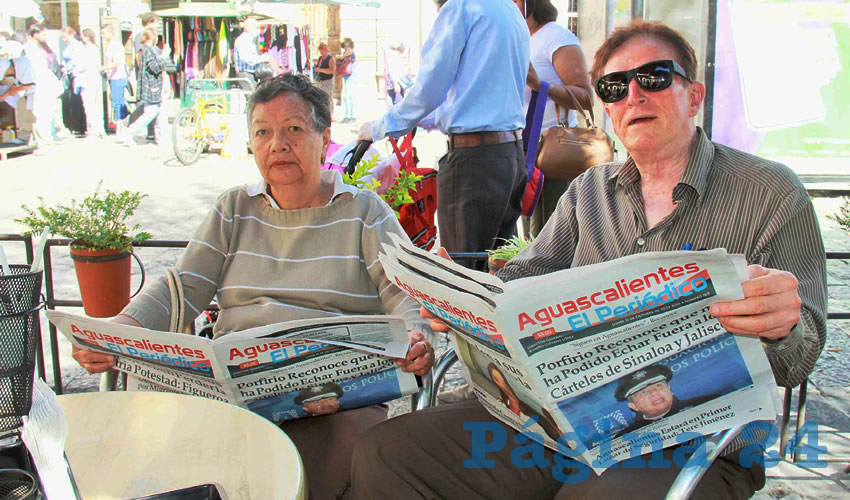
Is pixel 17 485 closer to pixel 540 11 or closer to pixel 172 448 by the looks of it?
pixel 172 448

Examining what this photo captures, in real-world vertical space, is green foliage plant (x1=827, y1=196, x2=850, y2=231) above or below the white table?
above

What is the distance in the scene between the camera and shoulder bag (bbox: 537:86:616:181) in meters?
3.85

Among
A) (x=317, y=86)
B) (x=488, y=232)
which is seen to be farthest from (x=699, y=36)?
(x=317, y=86)

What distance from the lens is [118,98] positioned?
14.8 meters

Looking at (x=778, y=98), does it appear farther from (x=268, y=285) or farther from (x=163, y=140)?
(x=163, y=140)

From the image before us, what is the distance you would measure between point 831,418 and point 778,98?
3.38 m

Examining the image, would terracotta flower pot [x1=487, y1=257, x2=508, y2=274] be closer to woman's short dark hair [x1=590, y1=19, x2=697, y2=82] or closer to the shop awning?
woman's short dark hair [x1=590, y1=19, x2=697, y2=82]

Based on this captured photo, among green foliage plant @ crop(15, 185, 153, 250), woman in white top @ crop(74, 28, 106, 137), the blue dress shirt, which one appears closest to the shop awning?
woman in white top @ crop(74, 28, 106, 137)

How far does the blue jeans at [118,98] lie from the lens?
14.6 meters

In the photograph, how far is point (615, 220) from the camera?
6.45 feet

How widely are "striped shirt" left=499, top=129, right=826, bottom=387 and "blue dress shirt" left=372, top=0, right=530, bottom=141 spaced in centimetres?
154

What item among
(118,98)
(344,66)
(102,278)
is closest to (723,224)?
(102,278)

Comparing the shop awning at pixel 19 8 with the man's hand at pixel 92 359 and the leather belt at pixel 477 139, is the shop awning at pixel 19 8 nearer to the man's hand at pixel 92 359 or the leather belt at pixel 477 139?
the leather belt at pixel 477 139

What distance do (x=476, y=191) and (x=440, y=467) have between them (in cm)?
200
